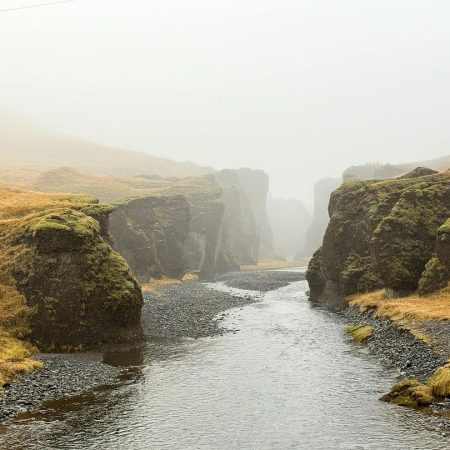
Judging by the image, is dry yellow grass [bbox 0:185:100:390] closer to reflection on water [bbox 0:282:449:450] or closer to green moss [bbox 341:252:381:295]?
reflection on water [bbox 0:282:449:450]

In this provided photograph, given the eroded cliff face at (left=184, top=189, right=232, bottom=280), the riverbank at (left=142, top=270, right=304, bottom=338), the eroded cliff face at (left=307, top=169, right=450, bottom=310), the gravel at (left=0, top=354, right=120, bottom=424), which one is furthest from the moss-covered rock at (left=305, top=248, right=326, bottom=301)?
the eroded cliff face at (left=184, top=189, right=232, bottom=280)

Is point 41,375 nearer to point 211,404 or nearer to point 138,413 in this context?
point 138,413

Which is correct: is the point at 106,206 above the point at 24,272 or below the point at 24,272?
above

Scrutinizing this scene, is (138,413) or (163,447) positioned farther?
(138,413)

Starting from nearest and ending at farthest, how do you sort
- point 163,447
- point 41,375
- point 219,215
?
1. point 163,447
2. point 41,375
3. point 219,215

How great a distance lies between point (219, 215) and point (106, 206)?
88904 millimetres

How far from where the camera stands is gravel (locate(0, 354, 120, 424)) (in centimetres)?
2697

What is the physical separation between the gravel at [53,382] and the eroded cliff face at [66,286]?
10.8 feet

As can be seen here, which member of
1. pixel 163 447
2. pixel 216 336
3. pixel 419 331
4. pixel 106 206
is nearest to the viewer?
pixel 163 447

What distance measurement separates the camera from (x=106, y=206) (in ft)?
196

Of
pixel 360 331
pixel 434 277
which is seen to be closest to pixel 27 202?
pixel 360 331

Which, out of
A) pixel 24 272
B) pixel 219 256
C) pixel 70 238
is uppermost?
pixel 70 238

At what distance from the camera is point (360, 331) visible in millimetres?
46031

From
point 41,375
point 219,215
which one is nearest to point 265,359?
point 41,375
